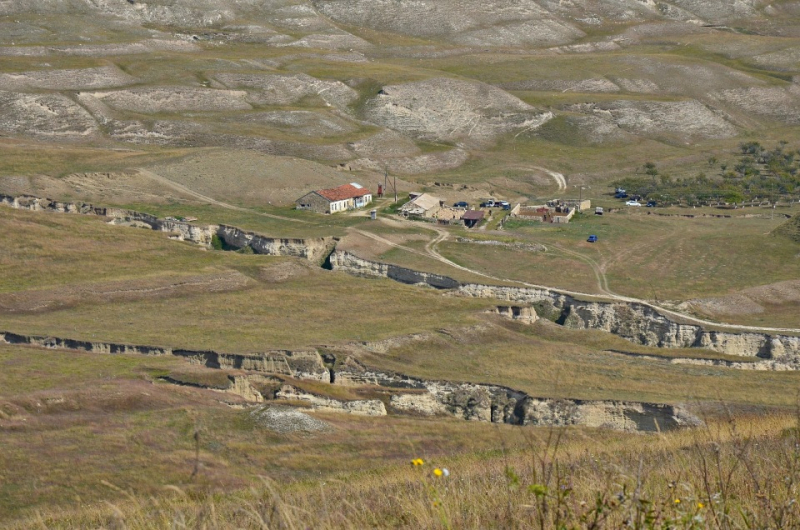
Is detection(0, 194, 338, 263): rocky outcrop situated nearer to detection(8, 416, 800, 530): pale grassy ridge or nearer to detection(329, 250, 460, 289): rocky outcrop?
detection(329, 250, 460, 289): rocky outcrop

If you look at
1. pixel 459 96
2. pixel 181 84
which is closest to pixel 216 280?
pixel 181 84

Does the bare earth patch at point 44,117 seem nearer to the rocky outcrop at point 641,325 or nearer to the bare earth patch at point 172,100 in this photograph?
the bare earth patch at point 172,100

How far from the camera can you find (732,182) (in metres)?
132

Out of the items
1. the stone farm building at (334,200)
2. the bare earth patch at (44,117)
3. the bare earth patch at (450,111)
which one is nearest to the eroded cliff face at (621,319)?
the stone farm building at (334,200)

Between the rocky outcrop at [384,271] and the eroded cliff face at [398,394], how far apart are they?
26.8m

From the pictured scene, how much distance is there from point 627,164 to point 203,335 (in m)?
100

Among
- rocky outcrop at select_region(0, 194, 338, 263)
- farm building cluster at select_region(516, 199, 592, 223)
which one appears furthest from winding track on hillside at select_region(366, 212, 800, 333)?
farm building cluster at select_region(516, 199, 592, 223)

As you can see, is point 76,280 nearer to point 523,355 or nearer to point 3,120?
point 523,355

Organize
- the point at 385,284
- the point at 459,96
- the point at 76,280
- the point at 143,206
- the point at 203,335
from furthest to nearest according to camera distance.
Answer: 1. the point at 459,96
2. the point at 143,206
3. the point at 385,284
4. the point at 76,280
5. the point at 203,335

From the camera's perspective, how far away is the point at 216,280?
232 feet

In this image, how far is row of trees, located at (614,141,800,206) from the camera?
403 feet

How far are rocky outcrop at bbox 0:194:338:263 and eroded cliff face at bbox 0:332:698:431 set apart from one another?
34.9 meters

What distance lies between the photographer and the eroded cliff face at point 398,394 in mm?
47969

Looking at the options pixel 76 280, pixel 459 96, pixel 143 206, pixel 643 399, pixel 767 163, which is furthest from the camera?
pixel 459 96
